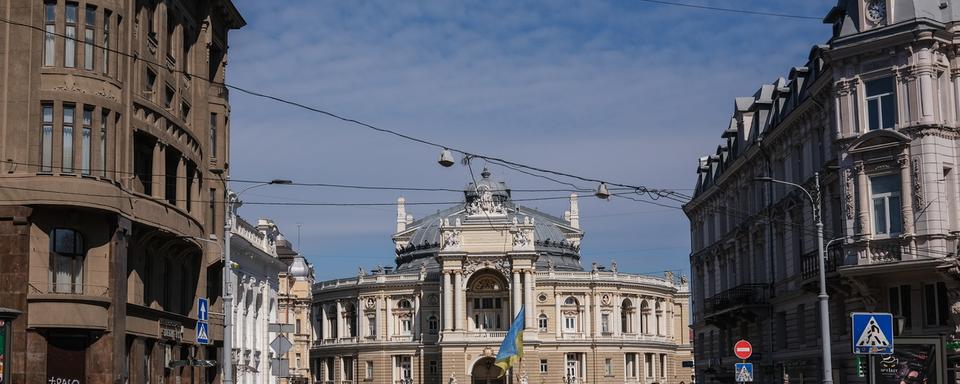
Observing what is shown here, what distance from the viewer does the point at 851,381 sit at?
44.4 meters

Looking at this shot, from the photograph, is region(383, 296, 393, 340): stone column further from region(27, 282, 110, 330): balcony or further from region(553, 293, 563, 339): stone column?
region(27, 282, 110, 330): balcony

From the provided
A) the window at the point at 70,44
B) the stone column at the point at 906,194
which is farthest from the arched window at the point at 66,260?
the stone column at the point at 906,194

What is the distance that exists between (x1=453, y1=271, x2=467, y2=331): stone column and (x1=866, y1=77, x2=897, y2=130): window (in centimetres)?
7996

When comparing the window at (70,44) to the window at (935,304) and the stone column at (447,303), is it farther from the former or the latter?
the stone column at (447,303)

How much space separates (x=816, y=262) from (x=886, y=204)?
4.62 metres

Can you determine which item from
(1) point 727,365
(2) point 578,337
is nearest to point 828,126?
(1) point 727,365

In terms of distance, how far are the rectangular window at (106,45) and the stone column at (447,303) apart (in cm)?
8430

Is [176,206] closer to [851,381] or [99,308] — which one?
[99,308]

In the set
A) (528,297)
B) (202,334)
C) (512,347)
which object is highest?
(528,297)

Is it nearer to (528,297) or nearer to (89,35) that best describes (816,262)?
(89,35)

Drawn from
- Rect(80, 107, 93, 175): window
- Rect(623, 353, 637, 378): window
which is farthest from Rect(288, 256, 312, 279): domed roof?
Rect(80, 107, 93, 175): window

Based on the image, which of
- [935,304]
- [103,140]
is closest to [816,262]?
[935,304]

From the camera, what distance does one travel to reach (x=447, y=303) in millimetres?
118938

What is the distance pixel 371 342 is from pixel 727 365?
67542mm
